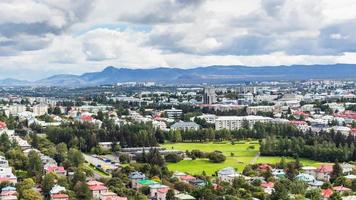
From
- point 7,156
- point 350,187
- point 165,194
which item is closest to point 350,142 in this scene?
point 350,187

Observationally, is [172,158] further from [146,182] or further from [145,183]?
[145,183]

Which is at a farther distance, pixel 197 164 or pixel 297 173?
pixel 197 164

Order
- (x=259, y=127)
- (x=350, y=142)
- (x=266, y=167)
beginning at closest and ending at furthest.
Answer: (x=266, y=167) < (x=350, y=142) < (x=259, y=127)

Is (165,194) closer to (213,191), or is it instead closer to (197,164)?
(213,191)

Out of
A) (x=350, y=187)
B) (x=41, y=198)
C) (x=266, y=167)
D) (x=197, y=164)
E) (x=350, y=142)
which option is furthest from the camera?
(x=350, y=142)

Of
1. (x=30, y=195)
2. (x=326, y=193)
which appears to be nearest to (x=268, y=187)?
(x=326, y=193)

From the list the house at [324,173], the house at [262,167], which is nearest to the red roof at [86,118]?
the house at [262,167]

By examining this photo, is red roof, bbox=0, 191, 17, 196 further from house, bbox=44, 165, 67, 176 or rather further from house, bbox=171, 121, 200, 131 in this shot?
house, bbox=171, 121, 200, 131
